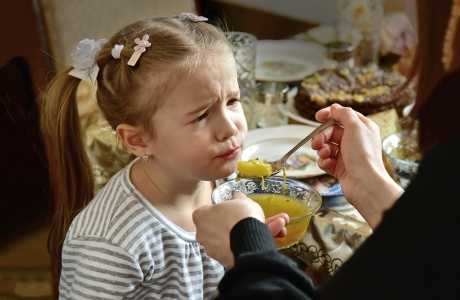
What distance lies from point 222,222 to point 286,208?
238 millimetres

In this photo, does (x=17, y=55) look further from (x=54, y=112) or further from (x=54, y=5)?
(x=54, y=112)

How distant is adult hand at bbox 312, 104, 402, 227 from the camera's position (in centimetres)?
119

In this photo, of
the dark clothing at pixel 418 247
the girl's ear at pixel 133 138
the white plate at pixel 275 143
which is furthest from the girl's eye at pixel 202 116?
the dark clothing at pixel 418 247

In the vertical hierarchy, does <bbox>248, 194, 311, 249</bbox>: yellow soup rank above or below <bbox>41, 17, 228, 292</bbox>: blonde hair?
below

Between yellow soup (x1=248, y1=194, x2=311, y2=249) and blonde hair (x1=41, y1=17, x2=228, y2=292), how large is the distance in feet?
0.84

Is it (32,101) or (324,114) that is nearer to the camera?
(324,114)

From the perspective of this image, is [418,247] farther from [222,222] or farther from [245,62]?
[245,62]

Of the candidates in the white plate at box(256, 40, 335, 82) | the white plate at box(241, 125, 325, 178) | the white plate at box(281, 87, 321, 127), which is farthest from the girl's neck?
the white plate at box(256, 40, 335, 82)

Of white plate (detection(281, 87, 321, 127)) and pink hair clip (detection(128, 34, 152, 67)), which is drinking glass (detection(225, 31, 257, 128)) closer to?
white plate (detection(281, 87, 321, 127))

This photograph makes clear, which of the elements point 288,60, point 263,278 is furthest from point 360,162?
point 288,60

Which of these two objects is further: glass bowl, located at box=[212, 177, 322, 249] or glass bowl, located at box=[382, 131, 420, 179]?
glass bowl, located at box=[382, 131, 420, 179]

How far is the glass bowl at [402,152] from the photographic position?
146 centimetres

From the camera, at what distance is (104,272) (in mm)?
1158

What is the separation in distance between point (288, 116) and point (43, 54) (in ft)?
2.18
